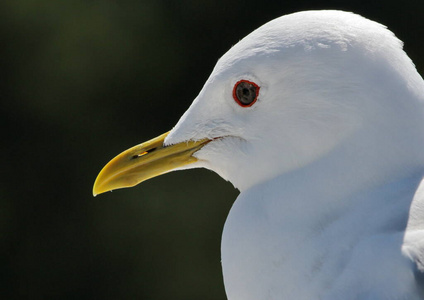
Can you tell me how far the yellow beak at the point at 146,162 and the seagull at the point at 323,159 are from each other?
88mm

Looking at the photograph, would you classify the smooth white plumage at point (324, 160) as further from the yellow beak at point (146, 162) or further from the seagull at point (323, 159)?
the yellow beak at point (146, 162)

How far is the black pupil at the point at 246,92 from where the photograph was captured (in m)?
1.03

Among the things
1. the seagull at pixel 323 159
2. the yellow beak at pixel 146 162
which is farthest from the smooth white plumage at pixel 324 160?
the yellow beak at pixel 146 162

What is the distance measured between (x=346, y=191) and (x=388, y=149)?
7 centimetres

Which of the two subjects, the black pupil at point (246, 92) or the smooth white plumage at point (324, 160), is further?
the black pupil at point (246, 92)

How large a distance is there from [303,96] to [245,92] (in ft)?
0.25

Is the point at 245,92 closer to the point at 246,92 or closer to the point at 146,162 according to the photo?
the point at 246,92

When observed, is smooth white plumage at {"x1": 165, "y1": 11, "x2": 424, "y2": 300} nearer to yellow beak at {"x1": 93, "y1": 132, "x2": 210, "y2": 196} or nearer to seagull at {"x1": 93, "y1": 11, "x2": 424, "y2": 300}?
seagull at {"x1": 93, "y1": 11, "x2": 424, "y2": 300}

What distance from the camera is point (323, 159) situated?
985 mm

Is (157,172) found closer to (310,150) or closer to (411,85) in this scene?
(310,150)

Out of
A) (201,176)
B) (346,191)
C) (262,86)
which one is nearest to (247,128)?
(262,86)

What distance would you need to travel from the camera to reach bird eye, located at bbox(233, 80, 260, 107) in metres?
1.03

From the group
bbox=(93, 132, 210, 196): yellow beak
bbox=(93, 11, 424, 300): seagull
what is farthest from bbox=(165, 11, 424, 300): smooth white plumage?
bbox=(93, 132, 210, 196): yellow beak

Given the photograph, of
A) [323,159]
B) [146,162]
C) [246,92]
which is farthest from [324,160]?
[146,162]
